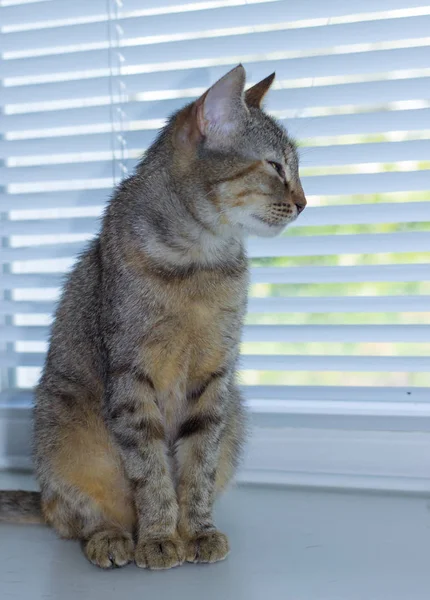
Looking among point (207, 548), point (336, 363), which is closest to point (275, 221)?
point (336, 363)

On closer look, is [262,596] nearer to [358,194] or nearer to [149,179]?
[149,179]

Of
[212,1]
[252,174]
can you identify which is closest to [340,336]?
[252,174]

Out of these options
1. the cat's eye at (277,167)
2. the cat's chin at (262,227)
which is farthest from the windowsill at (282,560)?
the cat's eye at (277,167)

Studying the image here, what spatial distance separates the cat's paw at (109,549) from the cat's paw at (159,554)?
0.07ft

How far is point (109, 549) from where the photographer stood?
1298mm

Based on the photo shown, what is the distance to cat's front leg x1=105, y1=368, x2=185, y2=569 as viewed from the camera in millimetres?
1298

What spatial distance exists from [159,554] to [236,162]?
69cm

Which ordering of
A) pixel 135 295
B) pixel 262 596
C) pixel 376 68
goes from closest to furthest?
pixel 262 596 < pixel 135 295 < pixel 376 68

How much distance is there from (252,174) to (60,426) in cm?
59

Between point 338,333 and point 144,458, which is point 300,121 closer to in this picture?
point 338,333

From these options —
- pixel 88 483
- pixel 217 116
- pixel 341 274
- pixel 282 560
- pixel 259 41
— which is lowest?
pixel 282 560

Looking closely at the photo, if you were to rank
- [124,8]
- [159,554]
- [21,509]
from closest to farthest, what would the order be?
[159,554] → [21,509] → [124,8]

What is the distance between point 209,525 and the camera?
1358 millimetres

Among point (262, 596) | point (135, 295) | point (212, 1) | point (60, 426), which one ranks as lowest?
point (262, 596)
